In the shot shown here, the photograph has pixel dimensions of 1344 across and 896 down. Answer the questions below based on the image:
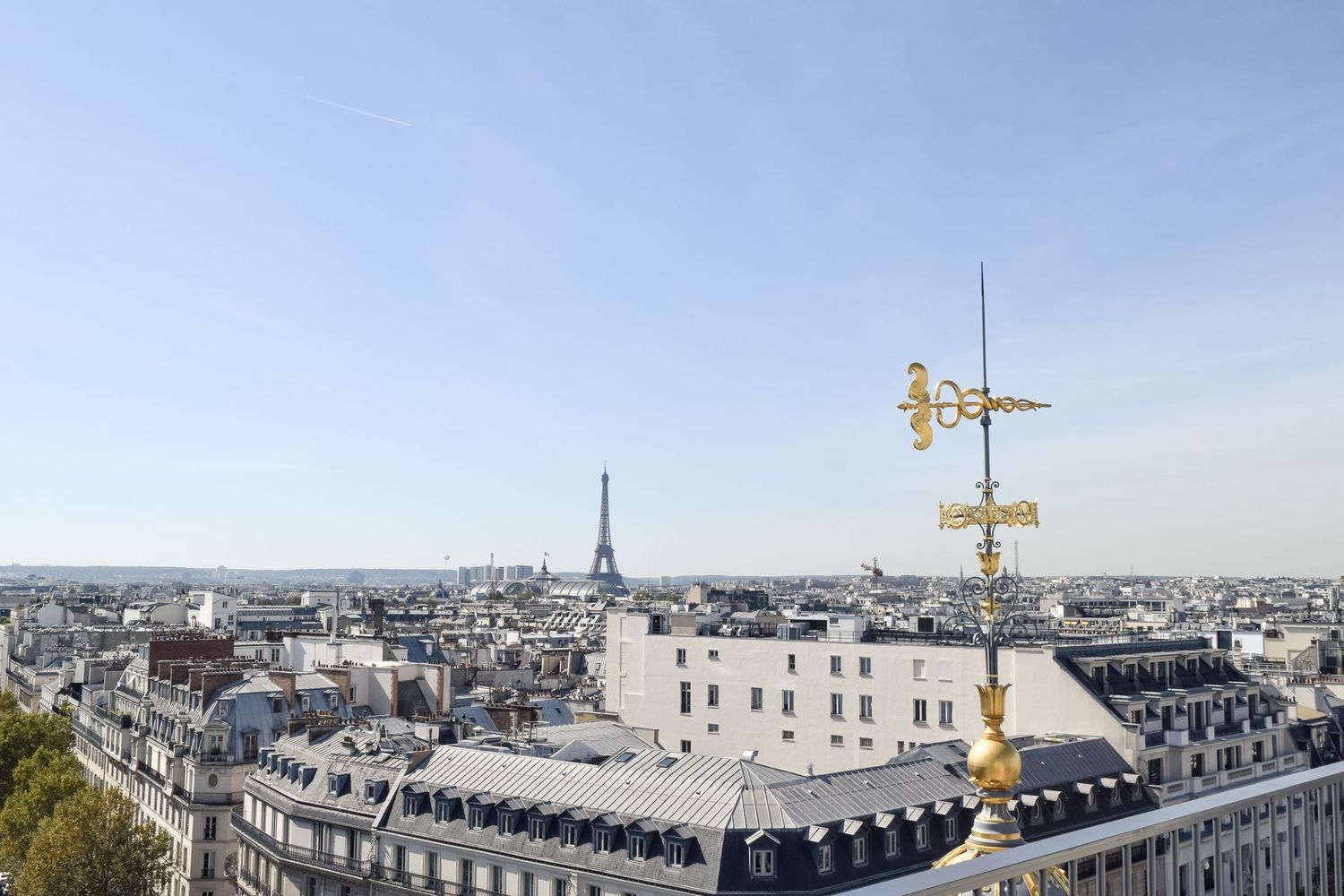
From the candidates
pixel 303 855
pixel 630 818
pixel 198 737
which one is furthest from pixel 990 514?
pixel 198 737

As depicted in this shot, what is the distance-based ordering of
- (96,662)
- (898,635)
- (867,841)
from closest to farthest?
(867,841) → (898,635) → (96,662)

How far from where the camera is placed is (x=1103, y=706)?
44594 millimetres

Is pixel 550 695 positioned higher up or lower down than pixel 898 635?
lower down

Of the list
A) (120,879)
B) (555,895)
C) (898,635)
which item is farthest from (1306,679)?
(120,879)

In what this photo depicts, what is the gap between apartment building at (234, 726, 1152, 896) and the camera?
3238 cm

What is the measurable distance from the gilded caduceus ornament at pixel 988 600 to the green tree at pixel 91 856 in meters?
44.1

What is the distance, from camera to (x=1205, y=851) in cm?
792

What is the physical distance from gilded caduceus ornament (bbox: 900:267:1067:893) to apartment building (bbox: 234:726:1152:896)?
67.6ft

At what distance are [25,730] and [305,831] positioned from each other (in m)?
30.3

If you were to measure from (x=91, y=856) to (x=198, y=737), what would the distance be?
11332 millimetres

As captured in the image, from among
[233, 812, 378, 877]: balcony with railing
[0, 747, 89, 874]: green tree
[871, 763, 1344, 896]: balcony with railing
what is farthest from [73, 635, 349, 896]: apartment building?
[871, 763, 1344, 896]: balcony with railing

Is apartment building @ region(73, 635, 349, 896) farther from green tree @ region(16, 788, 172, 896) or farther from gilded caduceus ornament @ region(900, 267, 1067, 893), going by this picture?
gilded caduceus ornament @ region(900, 267, 1067, 893)

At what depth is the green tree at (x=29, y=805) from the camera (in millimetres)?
52562

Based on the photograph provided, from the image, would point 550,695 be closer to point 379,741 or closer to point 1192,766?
point 379,741
